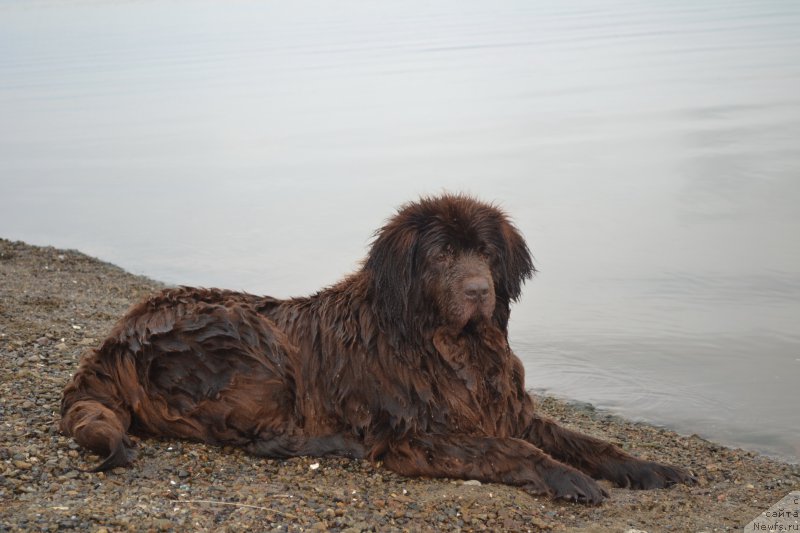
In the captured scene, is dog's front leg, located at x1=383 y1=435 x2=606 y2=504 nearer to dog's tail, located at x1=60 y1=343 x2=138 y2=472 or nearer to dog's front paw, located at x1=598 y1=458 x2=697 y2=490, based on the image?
dog's front paw, located at x1=598 y1=458 x2=697 y2=490

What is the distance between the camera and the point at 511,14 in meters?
46.1

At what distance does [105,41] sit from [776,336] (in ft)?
123

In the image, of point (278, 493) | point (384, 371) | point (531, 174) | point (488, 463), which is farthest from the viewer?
point (531, 174)

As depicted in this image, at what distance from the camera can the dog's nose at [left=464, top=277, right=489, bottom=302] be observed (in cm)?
616

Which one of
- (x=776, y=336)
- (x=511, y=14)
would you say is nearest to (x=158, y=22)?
(x=511, y=14)

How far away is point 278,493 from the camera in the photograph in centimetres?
570

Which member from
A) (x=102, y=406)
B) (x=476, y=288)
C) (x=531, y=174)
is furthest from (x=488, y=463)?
(x=531, y=174)

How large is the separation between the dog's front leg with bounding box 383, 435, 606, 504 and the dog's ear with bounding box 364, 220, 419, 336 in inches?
28.4

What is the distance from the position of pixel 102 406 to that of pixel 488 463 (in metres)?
2.31

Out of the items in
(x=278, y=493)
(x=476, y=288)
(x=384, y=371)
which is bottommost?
(x=278, y=493)

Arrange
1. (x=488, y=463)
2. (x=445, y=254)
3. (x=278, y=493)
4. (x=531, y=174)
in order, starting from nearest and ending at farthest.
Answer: (x=278, y=493) < (x=488, y=463) < (x=445, y=254) < (x=531, y=174)

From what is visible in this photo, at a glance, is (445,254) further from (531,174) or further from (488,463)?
(531,174)

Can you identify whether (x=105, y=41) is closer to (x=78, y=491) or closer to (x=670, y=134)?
(x=670, y=134)

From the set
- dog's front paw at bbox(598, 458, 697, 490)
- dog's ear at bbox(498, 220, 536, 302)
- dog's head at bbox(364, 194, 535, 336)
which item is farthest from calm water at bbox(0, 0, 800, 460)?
dog's head at bbox(364, 194, 535, 336)
